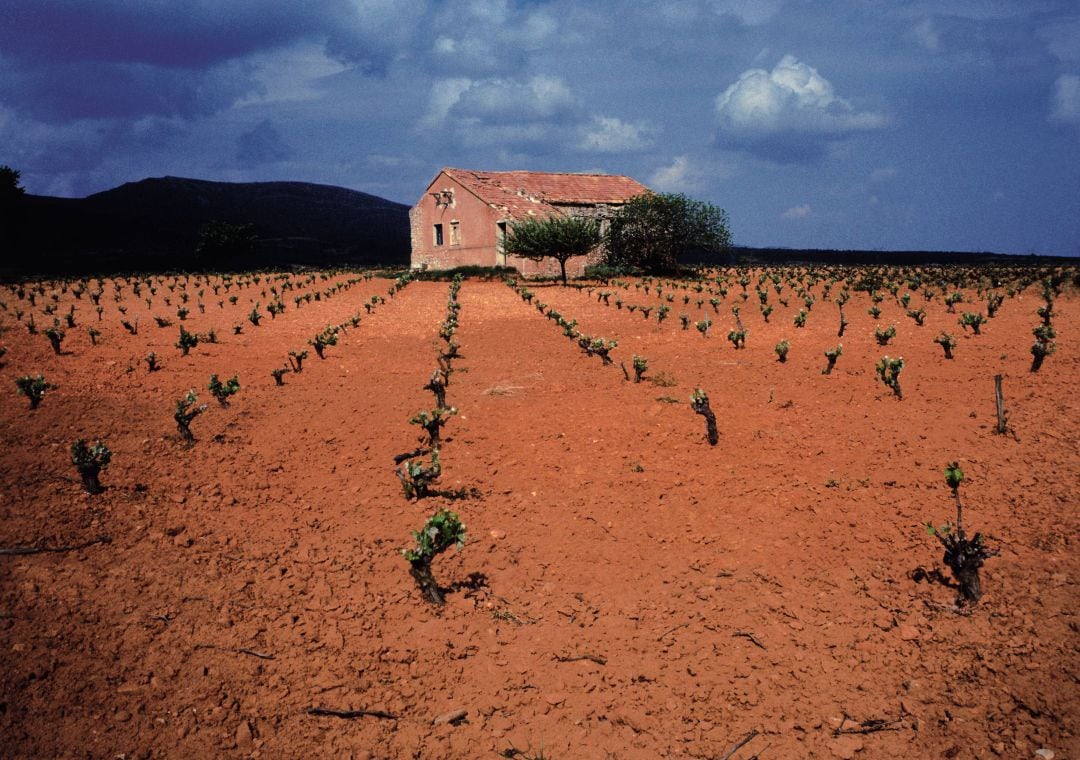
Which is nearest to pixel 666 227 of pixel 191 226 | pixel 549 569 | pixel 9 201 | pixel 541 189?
pixel 541 189

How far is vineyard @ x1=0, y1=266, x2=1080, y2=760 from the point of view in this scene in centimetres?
492

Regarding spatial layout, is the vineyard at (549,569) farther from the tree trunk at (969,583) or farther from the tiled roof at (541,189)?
the tiled roof at (541,189)

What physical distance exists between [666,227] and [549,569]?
138 feet

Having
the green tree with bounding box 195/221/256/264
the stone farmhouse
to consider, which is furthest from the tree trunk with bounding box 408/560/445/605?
the green tree with bounding box 195/221/256/264

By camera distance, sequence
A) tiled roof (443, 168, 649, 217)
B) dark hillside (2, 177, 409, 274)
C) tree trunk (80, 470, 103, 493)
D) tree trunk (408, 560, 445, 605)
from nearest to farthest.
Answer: tree trunk (408, 560, 445, 605), tree trunk (80, 470, 103, 493), tiled roof (443, 168, 649, 217), dark hillside (2, 177, 409, 274)

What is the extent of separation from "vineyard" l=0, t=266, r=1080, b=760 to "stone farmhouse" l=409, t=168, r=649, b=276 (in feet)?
106

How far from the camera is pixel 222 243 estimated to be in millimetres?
65500

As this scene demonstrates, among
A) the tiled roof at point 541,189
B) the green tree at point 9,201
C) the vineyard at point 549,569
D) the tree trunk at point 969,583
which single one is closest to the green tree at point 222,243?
the green tree at point 9,201

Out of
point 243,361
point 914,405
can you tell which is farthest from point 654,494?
point 243,361

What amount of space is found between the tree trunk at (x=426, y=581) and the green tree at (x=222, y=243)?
68.8 meters

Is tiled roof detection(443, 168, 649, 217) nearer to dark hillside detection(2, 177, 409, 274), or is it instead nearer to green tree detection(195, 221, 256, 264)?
green tree detection(195, 221, 256, 264)

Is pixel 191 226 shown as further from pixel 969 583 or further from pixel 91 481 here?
pixel 969 583

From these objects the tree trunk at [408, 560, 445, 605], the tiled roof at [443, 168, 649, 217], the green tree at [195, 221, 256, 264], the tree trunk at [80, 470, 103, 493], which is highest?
the tiled roof at [443, 168, 649, 217]

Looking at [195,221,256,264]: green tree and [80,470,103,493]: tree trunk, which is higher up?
[195,221,256,264]: green tree
